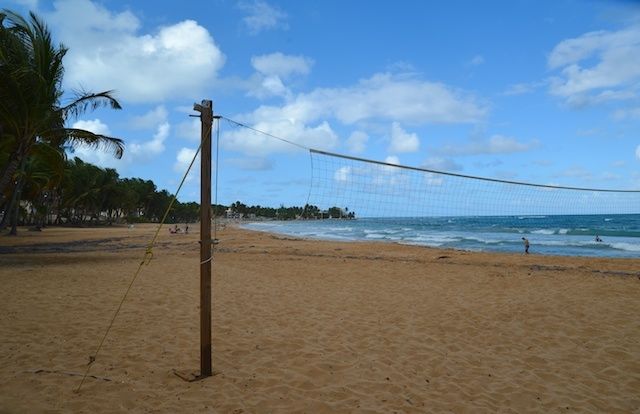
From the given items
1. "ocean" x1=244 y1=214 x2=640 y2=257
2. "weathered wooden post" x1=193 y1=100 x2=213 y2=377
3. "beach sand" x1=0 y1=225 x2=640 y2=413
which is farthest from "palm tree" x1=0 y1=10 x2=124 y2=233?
"ocean" x1=244 y1=214 x2=640 y2=257

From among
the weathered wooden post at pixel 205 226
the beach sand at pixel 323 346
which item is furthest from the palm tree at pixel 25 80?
the weathered wooden post at pixel 205 226

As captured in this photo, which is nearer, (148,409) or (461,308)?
(148,409)

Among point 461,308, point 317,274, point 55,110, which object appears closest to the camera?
point 461,308

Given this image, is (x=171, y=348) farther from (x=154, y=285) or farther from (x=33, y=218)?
(x=33, y=218)

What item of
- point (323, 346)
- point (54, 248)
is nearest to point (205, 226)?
point (323, 346)

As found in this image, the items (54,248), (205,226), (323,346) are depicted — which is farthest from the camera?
(54,248)

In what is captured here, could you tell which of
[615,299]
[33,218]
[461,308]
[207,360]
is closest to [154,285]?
[207,360]

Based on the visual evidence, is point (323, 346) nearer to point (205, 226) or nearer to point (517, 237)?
point (205, 226)

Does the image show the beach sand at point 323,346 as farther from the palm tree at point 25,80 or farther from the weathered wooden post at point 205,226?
the palm tree at point 25,80

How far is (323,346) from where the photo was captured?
4414 mm

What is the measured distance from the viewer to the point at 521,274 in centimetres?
962

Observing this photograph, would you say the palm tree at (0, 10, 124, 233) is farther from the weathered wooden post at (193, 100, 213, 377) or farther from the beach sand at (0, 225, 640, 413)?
the weathered wooden post at (193, 100, 213, 377)

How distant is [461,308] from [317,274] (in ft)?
12.8

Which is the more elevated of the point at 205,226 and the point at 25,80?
the point at 25,80
